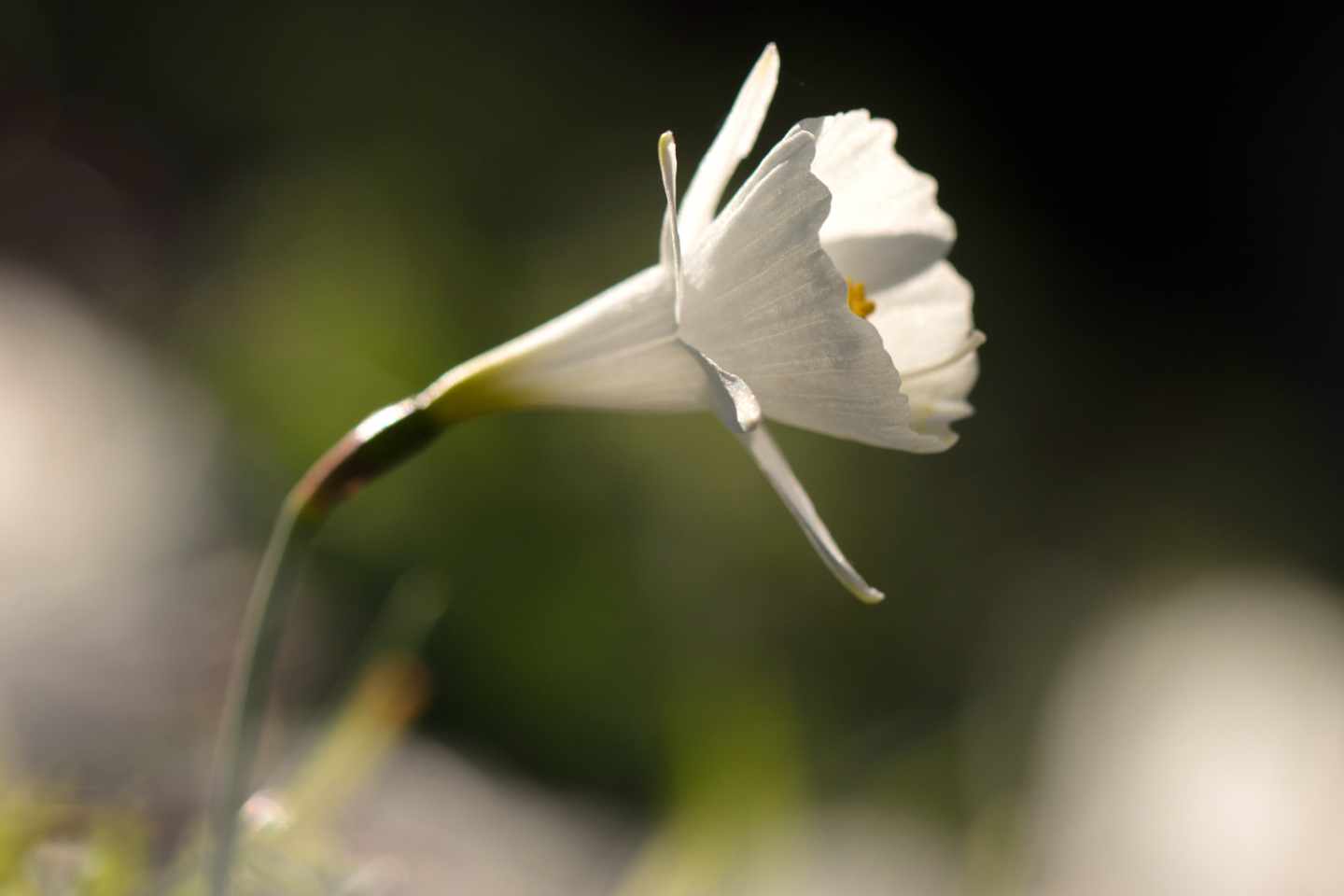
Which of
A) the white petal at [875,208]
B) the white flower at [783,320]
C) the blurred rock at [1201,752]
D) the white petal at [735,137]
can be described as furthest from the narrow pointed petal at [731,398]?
the blurred rock at [1201,752]

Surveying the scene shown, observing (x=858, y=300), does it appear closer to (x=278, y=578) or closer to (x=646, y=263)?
(x=278, y=578)

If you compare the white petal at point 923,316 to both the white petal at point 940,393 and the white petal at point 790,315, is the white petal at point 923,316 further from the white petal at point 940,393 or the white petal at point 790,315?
the white petal at point 790,315

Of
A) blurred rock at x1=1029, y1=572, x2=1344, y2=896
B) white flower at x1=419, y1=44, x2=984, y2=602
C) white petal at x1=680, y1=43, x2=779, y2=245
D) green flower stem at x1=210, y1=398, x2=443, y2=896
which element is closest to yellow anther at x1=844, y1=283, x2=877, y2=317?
white flower at x1=419, y1=44, x2=984, y2=602

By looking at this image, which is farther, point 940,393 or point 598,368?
point 940,393

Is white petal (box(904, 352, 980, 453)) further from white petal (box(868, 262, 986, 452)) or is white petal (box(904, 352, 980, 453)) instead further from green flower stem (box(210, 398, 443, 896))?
green flower stem (box(210, 398, 443, 896))

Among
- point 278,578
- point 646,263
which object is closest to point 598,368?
point 278,578

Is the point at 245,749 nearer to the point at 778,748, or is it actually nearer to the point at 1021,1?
the point at 778,748
